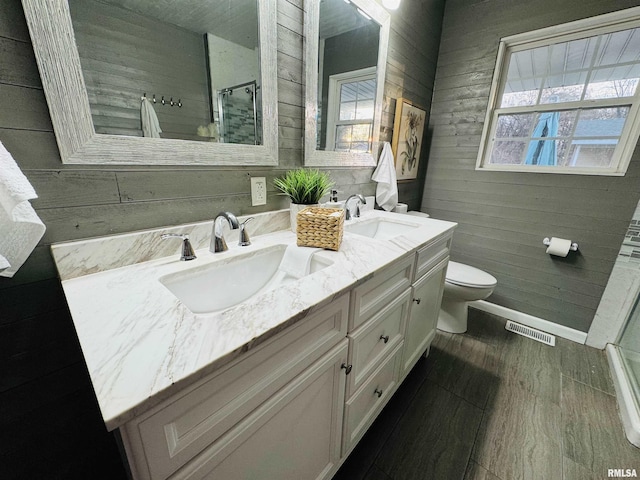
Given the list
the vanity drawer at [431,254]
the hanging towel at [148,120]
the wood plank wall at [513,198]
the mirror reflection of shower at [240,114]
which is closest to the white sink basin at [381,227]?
the vanity drawer at [431,254]

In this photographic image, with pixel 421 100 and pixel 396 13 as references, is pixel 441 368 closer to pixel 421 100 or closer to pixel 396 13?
pixel 421 100

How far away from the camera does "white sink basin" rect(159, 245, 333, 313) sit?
78 cm

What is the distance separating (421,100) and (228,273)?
206 cm

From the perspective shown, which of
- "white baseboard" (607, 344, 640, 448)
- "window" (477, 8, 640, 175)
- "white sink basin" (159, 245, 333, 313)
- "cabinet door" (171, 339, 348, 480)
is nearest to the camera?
"cabinet door" (171, 339, 348, 480)

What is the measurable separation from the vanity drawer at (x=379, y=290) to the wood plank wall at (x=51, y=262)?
0.64m

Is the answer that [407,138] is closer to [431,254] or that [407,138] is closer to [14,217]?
[431,254]

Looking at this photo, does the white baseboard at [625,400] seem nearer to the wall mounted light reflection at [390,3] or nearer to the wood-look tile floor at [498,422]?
the wood-look tile floor at [498,422]

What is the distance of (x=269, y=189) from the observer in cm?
117

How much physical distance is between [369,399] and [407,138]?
1765 mm

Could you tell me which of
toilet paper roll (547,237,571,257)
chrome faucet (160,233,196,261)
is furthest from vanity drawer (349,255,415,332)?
toilet paper roll (547,237,571,257)

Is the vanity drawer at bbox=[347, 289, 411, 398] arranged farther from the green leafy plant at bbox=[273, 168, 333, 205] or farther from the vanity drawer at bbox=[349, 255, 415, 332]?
the green leafy plant at bbox=[273, 168, 333, 205]

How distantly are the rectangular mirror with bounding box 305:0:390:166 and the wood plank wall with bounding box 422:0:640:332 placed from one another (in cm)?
88

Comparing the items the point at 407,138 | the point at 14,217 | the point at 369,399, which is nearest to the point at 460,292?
the point at 369,399

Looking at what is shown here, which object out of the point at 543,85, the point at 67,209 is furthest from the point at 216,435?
the point at 543,85
